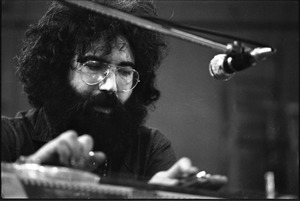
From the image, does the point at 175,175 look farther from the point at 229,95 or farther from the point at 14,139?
the point at 229,95

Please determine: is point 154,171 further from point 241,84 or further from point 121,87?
point 241,84

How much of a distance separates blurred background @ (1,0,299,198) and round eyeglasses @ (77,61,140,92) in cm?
12

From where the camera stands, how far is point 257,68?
136 cm

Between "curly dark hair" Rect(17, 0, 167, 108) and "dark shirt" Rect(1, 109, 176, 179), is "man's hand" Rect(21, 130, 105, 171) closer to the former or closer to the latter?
"dark shirt" Rect(1, 109, 176, 179)

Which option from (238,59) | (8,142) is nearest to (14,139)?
(8,142)

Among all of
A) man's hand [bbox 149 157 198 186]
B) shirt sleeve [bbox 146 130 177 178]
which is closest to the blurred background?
shirt sleeve [bbox 146 130 177 178]

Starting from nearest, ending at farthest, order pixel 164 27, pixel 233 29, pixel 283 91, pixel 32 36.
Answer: pixel 164 27, pixel 32 36, pixel 233 29, pixel 283 91

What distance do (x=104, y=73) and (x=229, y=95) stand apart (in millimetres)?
397

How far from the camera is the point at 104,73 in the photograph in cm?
106

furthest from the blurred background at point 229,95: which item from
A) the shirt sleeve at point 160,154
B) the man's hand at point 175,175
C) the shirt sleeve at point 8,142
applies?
the man's hand at point 175,175

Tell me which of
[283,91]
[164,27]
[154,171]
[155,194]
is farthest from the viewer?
[283,91]

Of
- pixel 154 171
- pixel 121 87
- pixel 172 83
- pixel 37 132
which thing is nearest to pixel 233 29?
pixel 172 83

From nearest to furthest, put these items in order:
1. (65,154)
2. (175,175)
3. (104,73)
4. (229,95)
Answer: (65,154)
(175,175)
(104,73)
(229,95)

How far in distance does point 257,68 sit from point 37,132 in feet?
2.22
